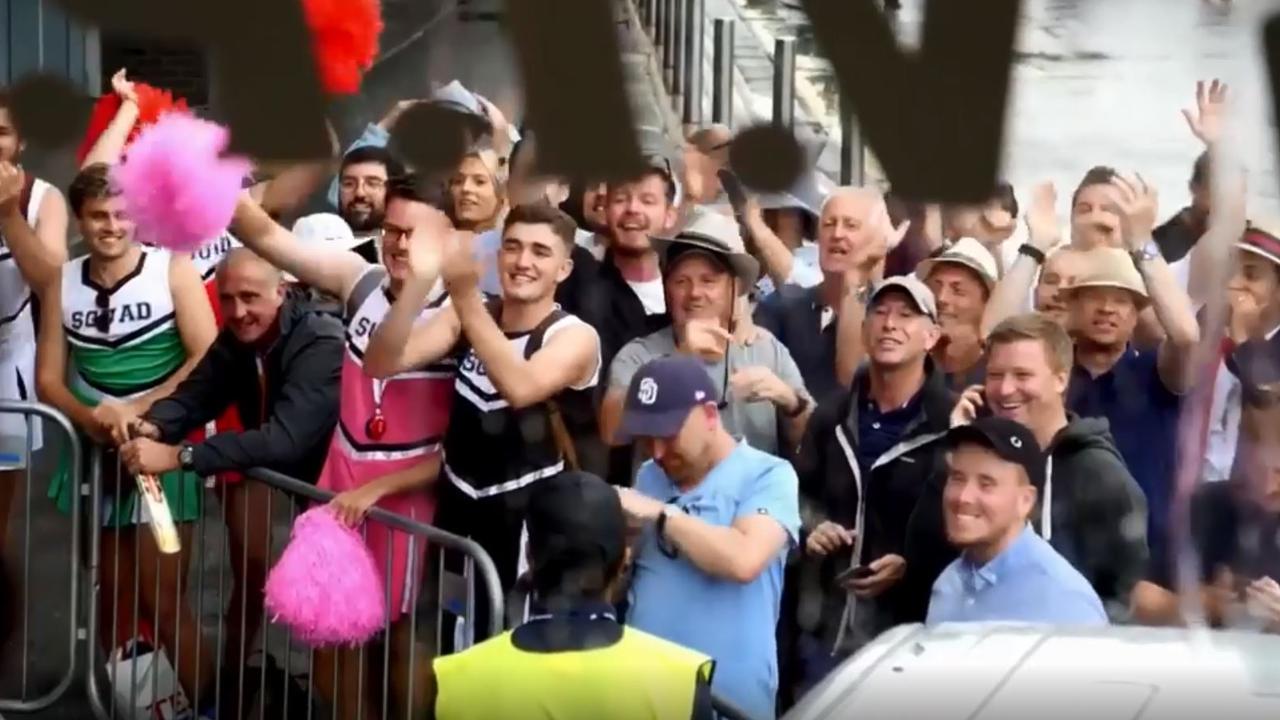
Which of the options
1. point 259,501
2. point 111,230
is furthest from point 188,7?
point 259,501

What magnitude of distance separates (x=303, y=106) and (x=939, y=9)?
1.10 m

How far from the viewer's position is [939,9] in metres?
4.02

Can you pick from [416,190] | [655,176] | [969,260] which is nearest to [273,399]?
[416,190]

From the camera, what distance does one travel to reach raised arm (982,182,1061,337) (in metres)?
4.13

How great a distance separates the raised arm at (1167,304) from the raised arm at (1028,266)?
12 centimetres

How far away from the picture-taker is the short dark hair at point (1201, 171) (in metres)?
3.98

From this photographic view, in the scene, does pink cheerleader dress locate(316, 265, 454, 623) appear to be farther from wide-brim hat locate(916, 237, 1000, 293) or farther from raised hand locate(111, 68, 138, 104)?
wide-brim hat locate(916, 237, 1000, 293)

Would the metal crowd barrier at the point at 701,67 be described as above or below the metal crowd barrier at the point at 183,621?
above

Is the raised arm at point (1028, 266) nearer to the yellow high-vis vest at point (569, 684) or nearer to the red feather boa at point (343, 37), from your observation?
the yellow high-vis vest at point (569, 684)

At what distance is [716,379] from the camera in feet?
13.9

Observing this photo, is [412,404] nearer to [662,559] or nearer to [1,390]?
[662,559]

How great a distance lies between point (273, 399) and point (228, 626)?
0.46 metres

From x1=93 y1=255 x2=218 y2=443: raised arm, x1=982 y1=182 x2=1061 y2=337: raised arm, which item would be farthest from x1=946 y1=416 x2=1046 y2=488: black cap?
x1=93 y1=255 x2=218 y2=443: raised arm

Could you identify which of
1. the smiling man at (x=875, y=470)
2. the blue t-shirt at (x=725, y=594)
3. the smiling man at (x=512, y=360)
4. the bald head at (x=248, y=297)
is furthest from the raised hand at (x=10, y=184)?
the smiling man at (x=875, y=470)
